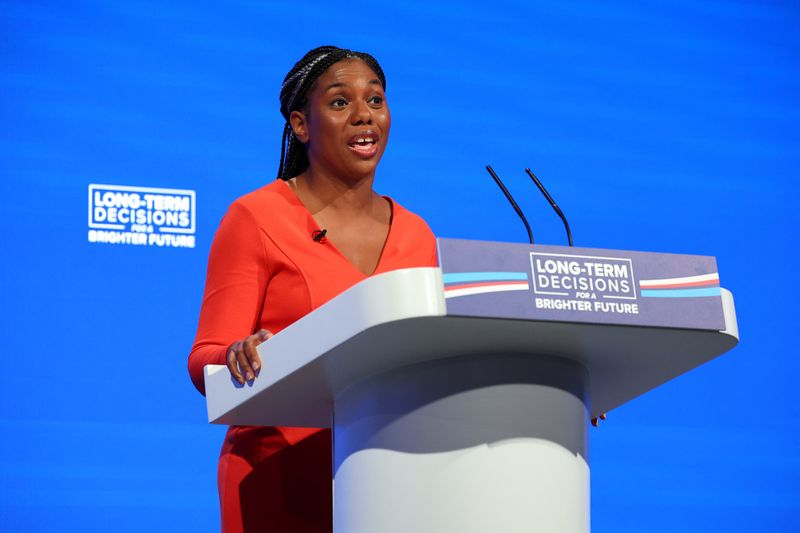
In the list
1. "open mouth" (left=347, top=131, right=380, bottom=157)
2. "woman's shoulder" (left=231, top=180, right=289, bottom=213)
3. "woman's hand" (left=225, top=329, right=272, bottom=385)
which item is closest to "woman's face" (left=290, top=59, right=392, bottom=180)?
"open mouth" (left=347, top=131, right=380, bottom=157)

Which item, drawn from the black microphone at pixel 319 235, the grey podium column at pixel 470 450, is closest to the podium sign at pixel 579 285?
the grey podium column at pixel 470 450

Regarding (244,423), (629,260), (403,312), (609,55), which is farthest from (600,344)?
(609,55)

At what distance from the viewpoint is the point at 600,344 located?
1359mm

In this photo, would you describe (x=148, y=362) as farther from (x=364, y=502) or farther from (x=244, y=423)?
(x=364, y=502)

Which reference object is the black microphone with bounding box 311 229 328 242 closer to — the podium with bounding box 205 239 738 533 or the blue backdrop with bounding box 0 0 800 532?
the podium with bounding box 205 239 738 533

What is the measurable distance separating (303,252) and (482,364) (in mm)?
611

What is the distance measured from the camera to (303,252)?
1.88 meters

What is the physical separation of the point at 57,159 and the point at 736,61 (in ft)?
Result: 6.68

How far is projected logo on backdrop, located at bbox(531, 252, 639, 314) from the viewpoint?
4.03 ft

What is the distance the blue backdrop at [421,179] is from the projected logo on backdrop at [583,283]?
156 centimetres

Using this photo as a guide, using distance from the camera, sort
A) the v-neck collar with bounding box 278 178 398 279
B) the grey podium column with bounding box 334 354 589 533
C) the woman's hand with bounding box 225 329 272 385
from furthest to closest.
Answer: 1. the v-neck collar with bounding box 278 178 398 279
2. the woman's hand with bounding box 225 329 272 385
3. the grey podium column with bounding box 334 354 589 533

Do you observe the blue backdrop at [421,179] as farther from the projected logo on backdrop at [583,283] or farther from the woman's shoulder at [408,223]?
the projected logo on backdrop at [583,283]

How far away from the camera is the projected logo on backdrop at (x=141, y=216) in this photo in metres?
2.67

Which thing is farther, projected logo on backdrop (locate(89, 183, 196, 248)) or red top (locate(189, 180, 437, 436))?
projected logo on backdrop (locate(89, 183, 196, 248))
